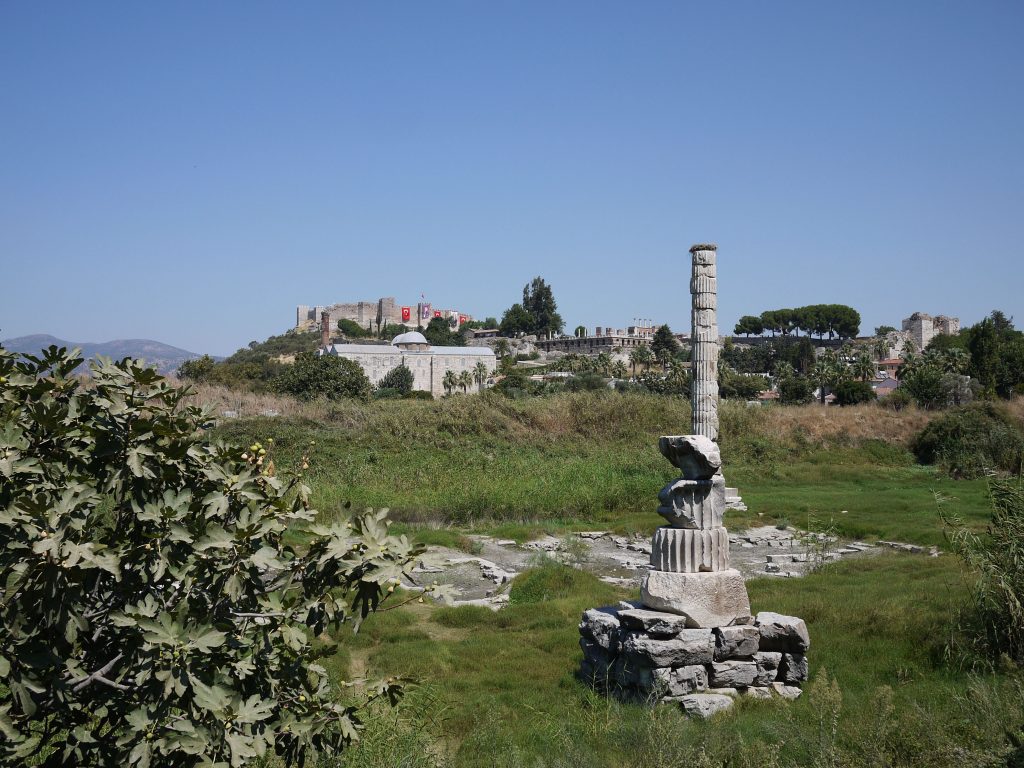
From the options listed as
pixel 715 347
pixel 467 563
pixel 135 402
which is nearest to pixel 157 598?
pixel 135 402

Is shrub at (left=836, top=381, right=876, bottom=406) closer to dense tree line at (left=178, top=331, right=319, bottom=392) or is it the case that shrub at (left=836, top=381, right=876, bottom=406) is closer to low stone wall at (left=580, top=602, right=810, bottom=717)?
dense tree line at (left=178, top=331, right=319, bottom=392)

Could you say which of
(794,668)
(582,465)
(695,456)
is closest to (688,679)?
(794,668)

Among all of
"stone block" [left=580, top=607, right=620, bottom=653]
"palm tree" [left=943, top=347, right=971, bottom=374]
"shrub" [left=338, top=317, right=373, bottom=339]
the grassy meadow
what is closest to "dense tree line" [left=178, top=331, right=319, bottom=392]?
"shrub" [left=338, top=317, right=373, bottom=339]

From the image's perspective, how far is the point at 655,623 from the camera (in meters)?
6.59

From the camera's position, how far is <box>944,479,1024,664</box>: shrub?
674 cm

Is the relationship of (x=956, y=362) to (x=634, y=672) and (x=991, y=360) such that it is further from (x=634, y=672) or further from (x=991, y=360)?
(x=634, y=672)

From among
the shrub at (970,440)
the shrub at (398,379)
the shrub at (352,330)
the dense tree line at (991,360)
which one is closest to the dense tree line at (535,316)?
the shrub at (352,330)

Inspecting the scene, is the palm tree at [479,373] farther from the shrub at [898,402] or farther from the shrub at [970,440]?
the shrub at [970,440]

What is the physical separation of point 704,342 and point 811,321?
3674 inches

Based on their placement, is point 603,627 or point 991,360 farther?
point 991,360

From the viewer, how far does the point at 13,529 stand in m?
2.99

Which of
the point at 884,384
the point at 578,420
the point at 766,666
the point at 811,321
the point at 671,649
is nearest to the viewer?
the point at 671,649

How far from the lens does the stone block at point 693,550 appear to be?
6902 mm

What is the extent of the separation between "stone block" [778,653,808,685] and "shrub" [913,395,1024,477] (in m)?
17.4
